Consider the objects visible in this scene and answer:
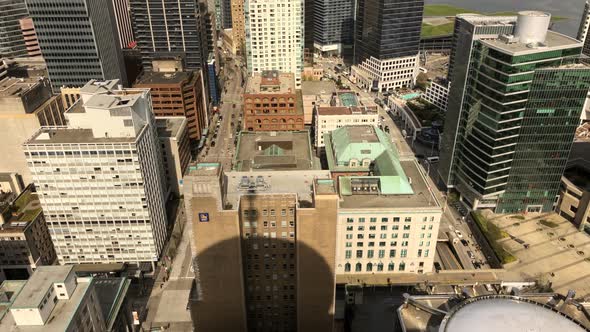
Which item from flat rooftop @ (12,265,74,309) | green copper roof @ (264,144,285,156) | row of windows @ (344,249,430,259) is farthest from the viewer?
green copper roof @ (264,144,285,156)

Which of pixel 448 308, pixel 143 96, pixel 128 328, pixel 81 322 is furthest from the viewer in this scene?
pixel 143 96

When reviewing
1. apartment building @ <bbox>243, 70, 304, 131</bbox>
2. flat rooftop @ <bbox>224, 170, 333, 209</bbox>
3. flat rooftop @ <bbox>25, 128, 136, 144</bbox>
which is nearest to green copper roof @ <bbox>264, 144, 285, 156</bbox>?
apartment building @ <bbox>243, 70, 304, 131</bbox>

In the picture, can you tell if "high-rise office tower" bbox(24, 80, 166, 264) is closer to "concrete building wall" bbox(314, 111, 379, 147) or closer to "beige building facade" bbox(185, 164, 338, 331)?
"beige building facade" bbox(185, 164, 338, 331)

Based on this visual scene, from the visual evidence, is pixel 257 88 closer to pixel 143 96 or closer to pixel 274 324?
pixel 143 96

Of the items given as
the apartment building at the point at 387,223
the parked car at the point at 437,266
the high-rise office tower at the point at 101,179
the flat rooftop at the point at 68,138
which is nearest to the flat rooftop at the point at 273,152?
the apartment building at the point at 387,223

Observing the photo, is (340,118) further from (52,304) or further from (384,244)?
(52,304)

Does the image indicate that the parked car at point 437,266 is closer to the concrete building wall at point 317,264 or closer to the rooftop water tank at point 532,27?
the concrete building wall at point 317,264

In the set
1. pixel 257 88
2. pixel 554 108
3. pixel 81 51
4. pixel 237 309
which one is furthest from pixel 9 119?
pixel 554 108
